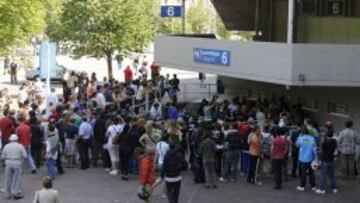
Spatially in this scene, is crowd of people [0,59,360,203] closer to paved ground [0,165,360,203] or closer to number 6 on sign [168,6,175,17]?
paved ground [0,165,360,203]

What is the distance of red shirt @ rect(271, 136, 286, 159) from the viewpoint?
18406 millimetres

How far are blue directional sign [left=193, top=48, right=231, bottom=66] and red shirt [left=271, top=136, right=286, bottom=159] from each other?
6647mm

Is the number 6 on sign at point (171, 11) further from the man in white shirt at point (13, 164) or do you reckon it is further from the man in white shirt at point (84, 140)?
the man in white shirt at point (13, 164)

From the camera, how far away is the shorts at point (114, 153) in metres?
19.9

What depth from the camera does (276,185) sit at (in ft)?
61.5

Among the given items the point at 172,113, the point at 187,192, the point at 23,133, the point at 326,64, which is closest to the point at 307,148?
the point at 187,192

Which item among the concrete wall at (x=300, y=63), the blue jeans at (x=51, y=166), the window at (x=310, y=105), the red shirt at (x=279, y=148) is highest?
the concrete wall at (x=300, y=63)

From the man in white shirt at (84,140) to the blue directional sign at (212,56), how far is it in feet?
20.5

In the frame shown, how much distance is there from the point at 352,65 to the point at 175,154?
25.8 ft

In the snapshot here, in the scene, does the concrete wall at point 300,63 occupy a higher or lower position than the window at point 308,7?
lower

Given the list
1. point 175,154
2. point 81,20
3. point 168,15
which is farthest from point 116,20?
point 175,154

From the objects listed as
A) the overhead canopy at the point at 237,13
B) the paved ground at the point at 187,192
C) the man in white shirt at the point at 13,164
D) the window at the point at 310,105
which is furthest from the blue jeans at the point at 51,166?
the overhead canopy at the point at 237,13

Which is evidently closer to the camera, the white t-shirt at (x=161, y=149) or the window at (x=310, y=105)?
the white t-shirt at (x=161, y=149)

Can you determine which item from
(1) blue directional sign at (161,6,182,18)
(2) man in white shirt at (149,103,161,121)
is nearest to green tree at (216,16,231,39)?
(1) blue directional sign at (161,6,182,18)
